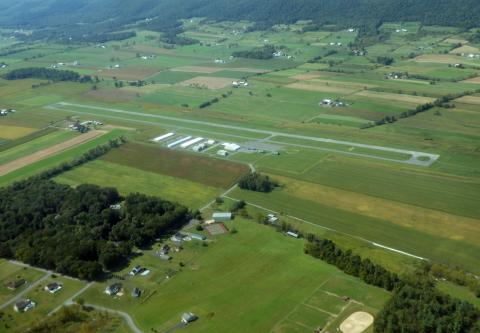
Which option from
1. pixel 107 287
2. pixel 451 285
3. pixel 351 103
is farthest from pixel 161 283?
pixel 351 103

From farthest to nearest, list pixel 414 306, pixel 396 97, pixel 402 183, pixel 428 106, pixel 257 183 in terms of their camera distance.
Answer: pixel 396 97 → pixel 428 106 → pixel 257 183 → pixel 402 183 → pixel 414 306

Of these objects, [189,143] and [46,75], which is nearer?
[189,143]

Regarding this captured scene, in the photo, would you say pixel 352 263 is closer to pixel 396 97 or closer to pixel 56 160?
pixel 56 160

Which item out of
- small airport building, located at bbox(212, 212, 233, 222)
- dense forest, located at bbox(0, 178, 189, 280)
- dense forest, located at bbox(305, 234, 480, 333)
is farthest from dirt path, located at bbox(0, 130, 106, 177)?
dense forest, located at bbox(305, 234, 480, 333)

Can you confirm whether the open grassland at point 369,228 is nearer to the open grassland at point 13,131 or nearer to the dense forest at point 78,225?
the dense forest at point 78,225

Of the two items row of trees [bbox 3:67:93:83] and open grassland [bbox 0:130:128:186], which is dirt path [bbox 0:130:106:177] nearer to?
open grassland [bbox 0:130:128:186]

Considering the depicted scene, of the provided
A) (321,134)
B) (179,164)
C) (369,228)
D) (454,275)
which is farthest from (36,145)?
(454,275)
